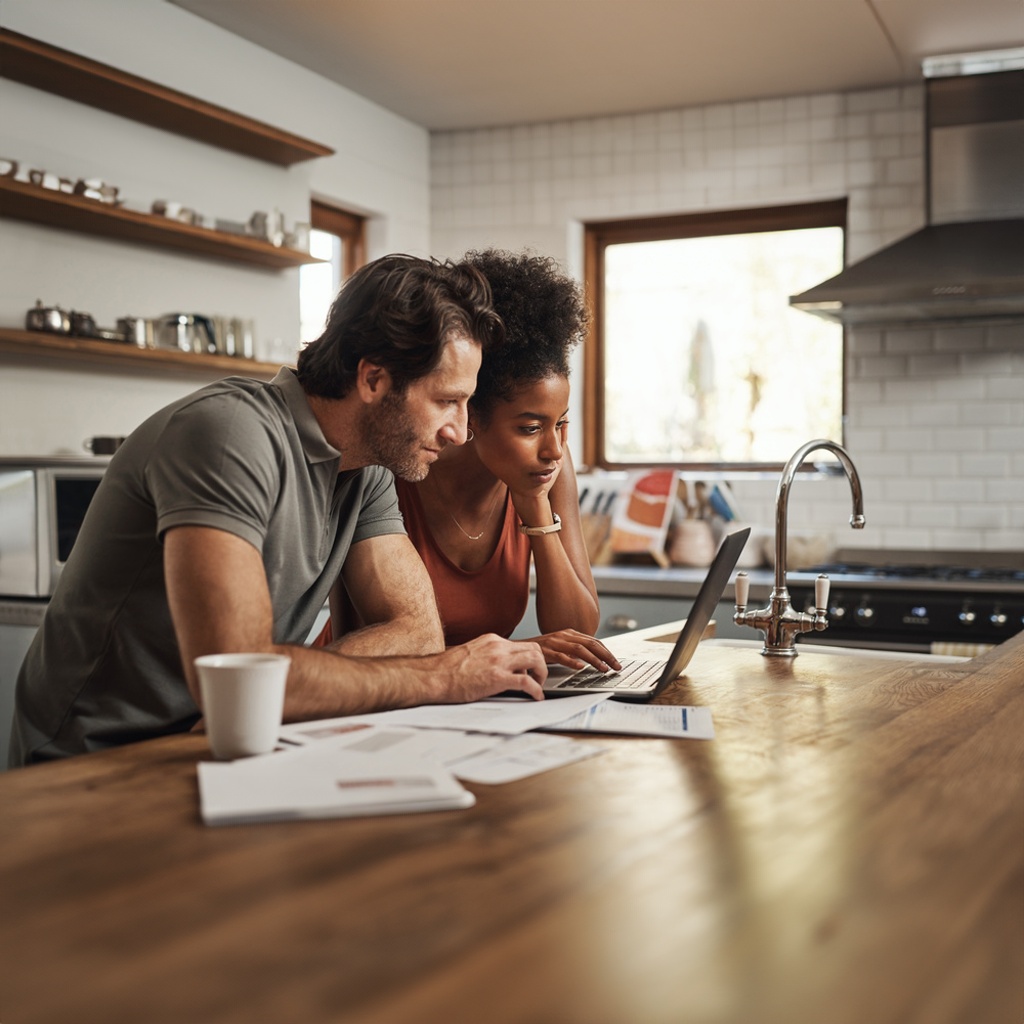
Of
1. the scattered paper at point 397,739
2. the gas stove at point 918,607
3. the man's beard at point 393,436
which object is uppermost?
the man's beard at point 393,436

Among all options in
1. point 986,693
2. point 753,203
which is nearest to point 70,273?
point 753,203

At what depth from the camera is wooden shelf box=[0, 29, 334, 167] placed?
3.19 m

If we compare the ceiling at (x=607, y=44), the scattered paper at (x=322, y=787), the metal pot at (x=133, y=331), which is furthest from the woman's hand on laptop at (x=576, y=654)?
the ceiling at (x=607, y=44)

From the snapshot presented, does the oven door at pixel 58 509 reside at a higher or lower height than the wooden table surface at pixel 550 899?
higher

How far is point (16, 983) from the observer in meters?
0.67

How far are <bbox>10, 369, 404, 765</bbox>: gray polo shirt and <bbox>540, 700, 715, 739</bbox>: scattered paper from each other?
47 cm

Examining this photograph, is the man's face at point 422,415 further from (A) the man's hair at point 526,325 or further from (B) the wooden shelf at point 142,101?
(B) the wooden shelf at point 142,101

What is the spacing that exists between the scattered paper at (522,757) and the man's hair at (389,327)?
703 millimetres

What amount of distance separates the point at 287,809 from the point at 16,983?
0.33 m

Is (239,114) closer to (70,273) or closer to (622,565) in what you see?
(70,273)

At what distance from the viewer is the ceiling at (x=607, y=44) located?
3.76m

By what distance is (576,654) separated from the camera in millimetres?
1825

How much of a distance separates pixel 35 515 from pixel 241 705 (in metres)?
2.24

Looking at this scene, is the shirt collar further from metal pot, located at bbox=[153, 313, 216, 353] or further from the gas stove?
the gas stove
